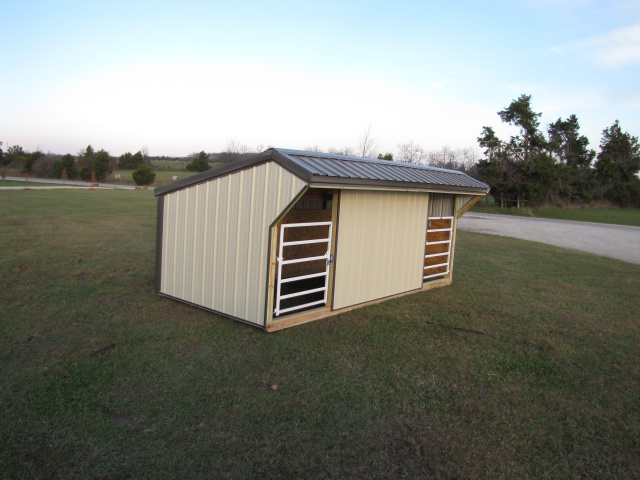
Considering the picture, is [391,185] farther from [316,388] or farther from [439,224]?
[316,388]

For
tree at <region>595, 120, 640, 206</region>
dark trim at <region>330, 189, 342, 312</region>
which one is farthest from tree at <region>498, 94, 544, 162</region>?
dark trim at <region>330, 189, 342, 312</region>

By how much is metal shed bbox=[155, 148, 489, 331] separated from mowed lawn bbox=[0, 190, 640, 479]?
0.38 m

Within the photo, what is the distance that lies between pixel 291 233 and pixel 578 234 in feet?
58.0

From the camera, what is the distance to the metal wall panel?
8562 millimetres

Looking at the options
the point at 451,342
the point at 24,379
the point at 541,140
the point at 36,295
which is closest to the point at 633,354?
the point at 451,342

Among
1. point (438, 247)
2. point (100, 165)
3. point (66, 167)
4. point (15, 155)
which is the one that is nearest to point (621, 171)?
point (438, 247)

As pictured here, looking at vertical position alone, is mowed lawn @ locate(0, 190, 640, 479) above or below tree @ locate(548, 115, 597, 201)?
below

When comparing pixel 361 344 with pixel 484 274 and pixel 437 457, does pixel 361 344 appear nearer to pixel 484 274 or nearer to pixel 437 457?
pixel 437 457

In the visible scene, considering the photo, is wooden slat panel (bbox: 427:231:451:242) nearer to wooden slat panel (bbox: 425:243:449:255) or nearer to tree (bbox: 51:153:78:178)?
wooden slat panel (bbox: 425:243:449:255)

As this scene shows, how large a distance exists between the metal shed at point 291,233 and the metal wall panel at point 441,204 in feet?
0.16

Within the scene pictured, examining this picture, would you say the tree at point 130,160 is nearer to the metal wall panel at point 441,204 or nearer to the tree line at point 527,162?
the tree line at point 527,162

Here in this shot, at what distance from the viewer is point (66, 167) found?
46.0 meters

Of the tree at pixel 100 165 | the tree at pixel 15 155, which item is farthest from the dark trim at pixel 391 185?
the tree at pixel 15 155

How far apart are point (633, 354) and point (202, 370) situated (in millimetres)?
5382
